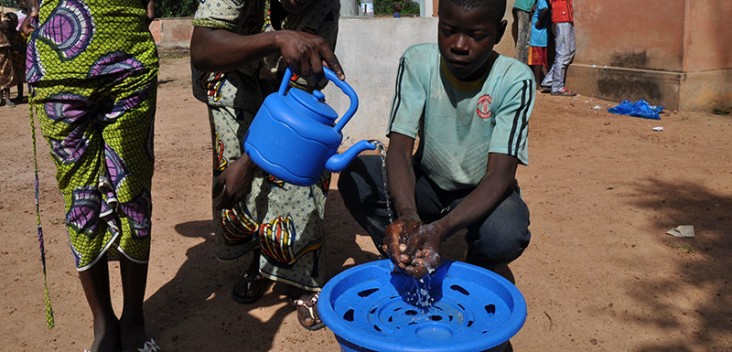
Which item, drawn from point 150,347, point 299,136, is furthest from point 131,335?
point 299,136

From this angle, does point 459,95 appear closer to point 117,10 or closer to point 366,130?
point 117,10

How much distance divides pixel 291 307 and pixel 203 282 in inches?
18.8

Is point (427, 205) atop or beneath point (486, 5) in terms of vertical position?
beneath

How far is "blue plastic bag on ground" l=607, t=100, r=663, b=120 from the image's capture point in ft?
20.2

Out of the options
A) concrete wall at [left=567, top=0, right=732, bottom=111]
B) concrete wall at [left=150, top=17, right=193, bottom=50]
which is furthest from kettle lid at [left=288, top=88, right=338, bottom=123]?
concrete wall at [left=150, top=17, right=193, bottom=50]

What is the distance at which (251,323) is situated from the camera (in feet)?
8.41

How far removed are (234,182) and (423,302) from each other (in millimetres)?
720

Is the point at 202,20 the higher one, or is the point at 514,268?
the point at 202,20

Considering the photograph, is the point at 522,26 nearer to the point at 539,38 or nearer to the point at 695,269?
the point at 539,38

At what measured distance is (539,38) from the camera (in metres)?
8.00

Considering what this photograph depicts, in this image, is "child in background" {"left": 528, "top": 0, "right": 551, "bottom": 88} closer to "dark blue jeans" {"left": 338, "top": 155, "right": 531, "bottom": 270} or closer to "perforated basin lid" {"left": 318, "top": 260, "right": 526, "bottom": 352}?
"dark blue jeans" {"left": 338, "top": 155, "right": 531, "bottom": 270}

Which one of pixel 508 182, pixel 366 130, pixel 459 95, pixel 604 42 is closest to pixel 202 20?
pixel 459 95

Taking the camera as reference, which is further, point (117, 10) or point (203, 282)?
point (203, 282)

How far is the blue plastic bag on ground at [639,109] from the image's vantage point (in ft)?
20.2
